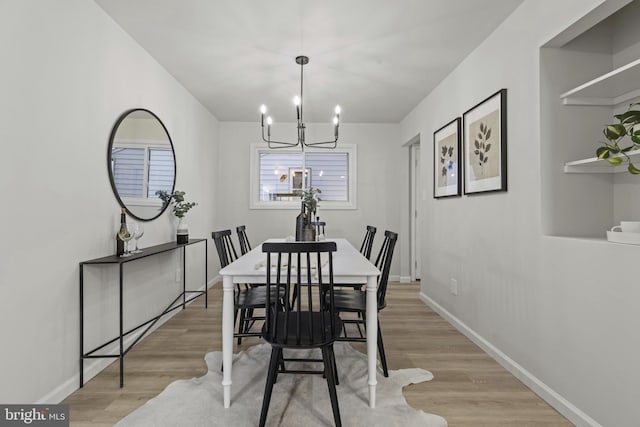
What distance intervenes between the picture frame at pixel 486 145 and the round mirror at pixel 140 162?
2.80 meters

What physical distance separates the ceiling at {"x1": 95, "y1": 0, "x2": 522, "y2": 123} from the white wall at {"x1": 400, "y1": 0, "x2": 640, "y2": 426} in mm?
311

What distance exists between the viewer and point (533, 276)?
2072 millimetres

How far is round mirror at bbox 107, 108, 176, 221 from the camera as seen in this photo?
8.05 feet

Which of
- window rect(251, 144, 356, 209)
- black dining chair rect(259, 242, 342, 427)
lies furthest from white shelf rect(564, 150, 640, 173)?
window rect(251, 144, 356, 209)

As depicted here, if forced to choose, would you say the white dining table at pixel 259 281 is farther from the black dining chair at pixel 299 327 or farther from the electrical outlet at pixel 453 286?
the electrical outlet at pixel 453 286

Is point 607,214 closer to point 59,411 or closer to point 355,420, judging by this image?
point 355,420

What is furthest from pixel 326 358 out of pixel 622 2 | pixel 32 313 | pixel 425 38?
pixel 425 38

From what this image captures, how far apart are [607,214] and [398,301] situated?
2447 mm

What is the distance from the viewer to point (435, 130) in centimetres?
373

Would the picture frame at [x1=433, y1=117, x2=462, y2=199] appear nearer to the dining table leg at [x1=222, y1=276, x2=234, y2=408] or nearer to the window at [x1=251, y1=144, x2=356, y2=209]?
the window at [x1=251, y1=144, x2=356, y2=209]

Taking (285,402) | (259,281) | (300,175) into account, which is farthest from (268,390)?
(300,175)

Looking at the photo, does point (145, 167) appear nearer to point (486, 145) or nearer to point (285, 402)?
point (285, 402)

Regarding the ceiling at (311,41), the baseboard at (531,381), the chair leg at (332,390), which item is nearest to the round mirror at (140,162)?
the ceiling at (311,41)

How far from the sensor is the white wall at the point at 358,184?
514 cm
